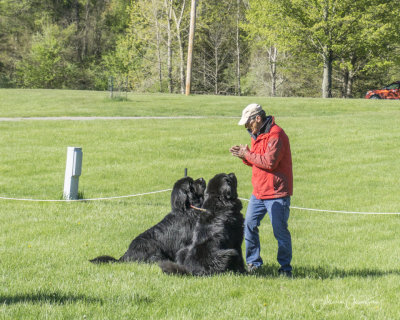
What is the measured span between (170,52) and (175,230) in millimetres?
47567

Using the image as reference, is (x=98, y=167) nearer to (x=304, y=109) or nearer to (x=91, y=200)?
(x=91, y=200)

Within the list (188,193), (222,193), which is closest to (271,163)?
(222,193)

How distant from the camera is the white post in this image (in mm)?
9602

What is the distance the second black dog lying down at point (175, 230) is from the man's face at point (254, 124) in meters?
0.88

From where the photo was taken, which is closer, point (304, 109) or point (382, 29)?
point (304, 109)

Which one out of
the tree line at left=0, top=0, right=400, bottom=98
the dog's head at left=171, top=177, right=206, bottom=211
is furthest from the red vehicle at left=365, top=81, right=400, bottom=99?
the dog's head at left=171, top=177, right=206, bottom=211

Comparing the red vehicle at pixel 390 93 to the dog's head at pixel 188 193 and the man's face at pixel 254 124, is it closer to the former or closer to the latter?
the man's face at pixel 254 124

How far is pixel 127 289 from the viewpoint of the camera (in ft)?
15.6

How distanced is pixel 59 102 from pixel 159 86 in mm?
27178

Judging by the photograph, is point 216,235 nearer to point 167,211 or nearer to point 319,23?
point 167,211

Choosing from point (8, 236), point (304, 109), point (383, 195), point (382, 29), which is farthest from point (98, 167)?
point (382, 29)

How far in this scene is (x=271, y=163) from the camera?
528 cm

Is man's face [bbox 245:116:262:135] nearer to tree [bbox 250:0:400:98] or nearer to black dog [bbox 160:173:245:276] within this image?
black dog [bbox 160:173:245:276]

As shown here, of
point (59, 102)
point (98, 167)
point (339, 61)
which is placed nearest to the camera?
point (98, 167)
